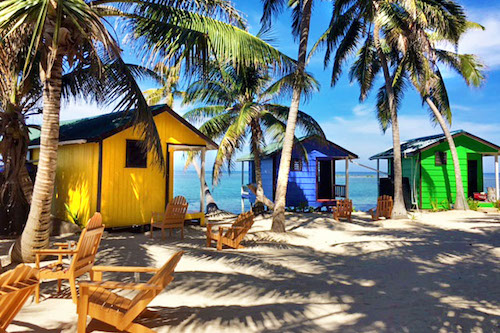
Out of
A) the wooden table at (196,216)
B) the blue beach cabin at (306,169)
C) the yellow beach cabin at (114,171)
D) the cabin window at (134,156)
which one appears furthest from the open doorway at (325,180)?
the cabin window at (134,156)

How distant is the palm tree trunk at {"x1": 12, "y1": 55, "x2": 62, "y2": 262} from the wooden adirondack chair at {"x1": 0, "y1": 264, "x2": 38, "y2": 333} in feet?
12.8

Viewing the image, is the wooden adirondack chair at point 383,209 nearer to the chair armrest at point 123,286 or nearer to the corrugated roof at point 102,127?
the corrugated roof at point 102,127

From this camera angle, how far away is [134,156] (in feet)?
38.7

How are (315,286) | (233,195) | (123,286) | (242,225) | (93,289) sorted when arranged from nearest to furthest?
(123,286), (93,289), (315,286), (242,225), (233,195)

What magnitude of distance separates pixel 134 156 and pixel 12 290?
899 cm

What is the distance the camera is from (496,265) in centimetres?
709

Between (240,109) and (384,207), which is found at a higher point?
(240,109)

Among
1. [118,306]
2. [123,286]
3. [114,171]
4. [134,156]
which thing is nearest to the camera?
[123,286]

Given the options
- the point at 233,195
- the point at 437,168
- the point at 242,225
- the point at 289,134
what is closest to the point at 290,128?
the point at 289,134

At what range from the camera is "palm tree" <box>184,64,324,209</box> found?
16.0 meters

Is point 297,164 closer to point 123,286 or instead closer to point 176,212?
point 176,212

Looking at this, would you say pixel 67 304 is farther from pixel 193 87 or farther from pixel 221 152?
pixel 193 87

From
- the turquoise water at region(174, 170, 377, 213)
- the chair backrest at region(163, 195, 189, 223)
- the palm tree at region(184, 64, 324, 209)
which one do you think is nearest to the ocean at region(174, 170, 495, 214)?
the turquoise water at region(174, 170, 377, 213)

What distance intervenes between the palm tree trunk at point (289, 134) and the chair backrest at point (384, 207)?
5779mm
